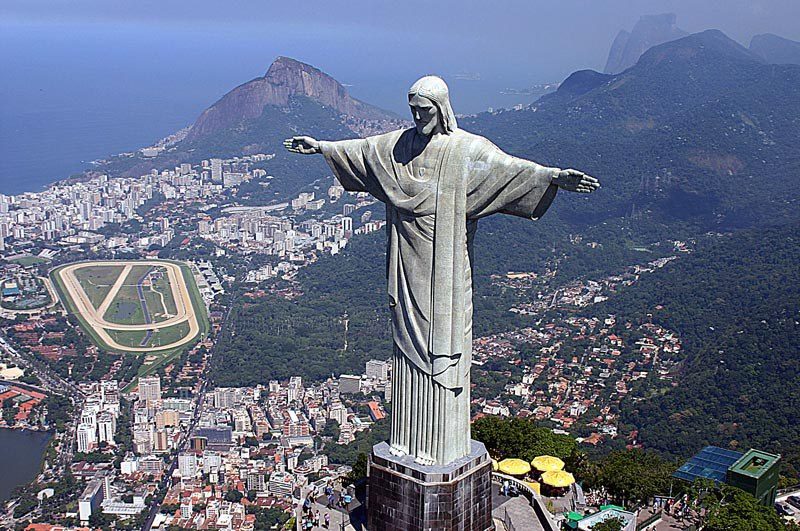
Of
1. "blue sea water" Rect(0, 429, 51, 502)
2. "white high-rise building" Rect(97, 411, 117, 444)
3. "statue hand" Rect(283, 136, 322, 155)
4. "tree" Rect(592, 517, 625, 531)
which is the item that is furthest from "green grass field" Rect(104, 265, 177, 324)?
"statue hand" Rect(283, 136, 322, 155)

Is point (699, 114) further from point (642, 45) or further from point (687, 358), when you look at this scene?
point (642, 45)

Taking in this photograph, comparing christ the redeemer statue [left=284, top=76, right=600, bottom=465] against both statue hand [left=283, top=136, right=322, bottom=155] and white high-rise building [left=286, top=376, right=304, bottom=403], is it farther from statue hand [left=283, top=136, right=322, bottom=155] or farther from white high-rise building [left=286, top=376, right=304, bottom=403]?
white high-rise building [left=286, top=376, right=304, bottom=403]

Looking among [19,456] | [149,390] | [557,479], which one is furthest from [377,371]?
[557,479]

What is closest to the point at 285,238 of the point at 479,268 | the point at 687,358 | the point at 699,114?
the point at 479,268

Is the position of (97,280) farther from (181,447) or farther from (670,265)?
(670,265)

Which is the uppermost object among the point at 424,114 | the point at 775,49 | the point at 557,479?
the point at 775,49

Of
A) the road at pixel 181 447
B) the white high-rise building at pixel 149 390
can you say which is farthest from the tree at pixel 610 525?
the white high-rise building at pixel 149 390
